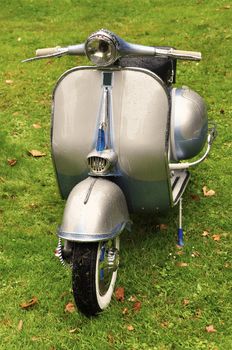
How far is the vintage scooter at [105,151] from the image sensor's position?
2719 millimetres

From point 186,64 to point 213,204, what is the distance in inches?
115

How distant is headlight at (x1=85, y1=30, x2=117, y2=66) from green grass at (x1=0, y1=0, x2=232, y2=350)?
1.25 meters

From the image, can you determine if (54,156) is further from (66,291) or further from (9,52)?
(9,52)

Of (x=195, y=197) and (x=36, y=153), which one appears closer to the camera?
(x=195, y=197)

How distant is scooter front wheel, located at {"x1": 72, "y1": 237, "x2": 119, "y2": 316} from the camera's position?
2.69 meters

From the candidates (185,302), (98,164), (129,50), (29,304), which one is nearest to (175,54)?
(129,50)

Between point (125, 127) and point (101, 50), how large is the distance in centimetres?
44

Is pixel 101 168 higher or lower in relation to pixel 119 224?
higher

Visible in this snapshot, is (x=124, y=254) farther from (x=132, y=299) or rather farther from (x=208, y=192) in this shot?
(x=208, y=192)

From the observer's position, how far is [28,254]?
348 cm

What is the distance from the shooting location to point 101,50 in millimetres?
2801

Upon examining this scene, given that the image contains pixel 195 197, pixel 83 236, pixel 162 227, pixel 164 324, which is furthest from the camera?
pixel 195 197

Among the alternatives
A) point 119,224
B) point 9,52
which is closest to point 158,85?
point 119,224

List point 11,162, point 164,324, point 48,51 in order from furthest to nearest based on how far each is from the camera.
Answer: point 11,162 → point 48,51 → point 164,324
